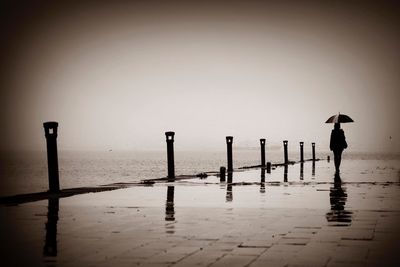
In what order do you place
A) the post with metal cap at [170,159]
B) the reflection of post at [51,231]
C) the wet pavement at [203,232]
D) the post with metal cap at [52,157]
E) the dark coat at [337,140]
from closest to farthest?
the wet pavement at [203,232], the reflection of post at [51,231], the post with metal cap at [52,157], the post with metal cap at [170,159], the dark coat at [337,140]

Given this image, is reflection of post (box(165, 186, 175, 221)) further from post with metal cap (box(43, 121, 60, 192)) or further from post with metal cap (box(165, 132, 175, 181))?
post with metal cap (box(165, 132, 175, 181))

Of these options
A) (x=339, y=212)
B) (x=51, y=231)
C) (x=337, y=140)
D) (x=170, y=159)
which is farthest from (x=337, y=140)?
(x=51, y=231)

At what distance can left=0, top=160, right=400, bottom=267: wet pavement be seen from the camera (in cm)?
580

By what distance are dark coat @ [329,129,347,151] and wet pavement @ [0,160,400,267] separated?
612 inches

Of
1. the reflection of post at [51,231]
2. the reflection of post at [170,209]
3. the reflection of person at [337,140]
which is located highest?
the reflection of person at [337,140]

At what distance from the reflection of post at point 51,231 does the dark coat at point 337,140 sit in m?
18.3

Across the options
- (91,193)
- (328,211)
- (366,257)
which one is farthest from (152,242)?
(91,193)

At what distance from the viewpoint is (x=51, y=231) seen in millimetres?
7816

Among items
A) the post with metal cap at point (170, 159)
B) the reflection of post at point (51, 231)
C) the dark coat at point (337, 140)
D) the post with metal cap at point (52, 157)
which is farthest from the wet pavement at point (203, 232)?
the dark coat at point (337, 140)

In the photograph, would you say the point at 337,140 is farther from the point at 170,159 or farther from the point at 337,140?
the point at 170,159

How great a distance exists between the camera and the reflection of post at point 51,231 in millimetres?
6305

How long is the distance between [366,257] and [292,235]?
1591mm

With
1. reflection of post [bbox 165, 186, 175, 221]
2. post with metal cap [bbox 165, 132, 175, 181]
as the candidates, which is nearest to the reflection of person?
post with metal cap [bbox 165, 132, 175, 181]

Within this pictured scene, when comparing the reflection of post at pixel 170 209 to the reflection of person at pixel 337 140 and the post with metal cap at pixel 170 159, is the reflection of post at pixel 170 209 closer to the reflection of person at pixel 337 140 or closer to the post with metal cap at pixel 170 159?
the post with metal cap at pixel 170 159
